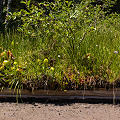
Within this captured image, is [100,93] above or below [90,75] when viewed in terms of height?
below

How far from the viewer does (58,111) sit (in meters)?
3.17

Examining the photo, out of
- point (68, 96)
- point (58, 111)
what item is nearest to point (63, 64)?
point (68, 96)

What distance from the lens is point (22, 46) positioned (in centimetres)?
452

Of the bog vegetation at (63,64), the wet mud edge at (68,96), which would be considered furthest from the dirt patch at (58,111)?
the bog vegetation at (63,64)

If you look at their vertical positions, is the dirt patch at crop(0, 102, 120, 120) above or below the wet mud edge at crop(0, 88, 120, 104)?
below

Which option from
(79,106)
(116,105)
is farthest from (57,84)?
(116,105)

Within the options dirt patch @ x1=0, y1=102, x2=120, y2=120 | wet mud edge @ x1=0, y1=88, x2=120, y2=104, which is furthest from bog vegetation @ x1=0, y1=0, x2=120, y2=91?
Result: dirt patch @ x1=0, y1=102, x2=120, y2=120

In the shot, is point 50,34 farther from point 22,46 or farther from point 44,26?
point 22,46

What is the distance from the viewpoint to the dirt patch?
2.99 meters

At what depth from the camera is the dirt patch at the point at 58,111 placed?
9.81 feet

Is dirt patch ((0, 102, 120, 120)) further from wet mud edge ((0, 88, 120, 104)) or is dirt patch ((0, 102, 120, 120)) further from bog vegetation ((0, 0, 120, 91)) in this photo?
bog vegetation ((0, 0, 120, 91))

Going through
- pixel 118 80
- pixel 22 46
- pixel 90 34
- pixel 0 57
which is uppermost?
pixel 90 34

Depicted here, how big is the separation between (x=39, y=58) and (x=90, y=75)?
1101 mm

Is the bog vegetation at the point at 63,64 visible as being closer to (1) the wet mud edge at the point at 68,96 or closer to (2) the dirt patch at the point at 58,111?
(1) the wet mud edge at the point at 68,96
